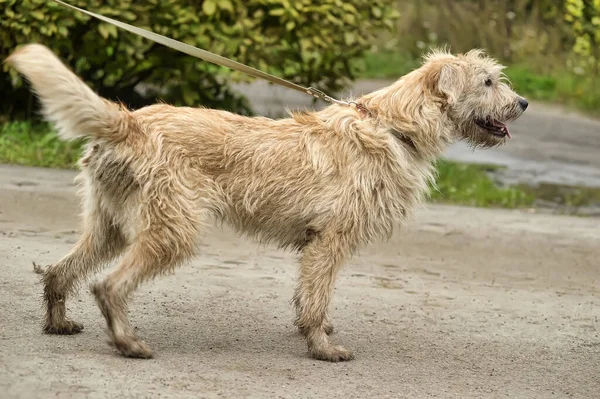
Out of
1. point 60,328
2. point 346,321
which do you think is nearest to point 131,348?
point 60,328

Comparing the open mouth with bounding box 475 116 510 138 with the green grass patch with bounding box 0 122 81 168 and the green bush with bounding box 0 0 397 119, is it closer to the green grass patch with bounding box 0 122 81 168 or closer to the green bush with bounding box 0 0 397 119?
the green bush with bounding box 0 0 397 119

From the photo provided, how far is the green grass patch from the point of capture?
10.3 metres

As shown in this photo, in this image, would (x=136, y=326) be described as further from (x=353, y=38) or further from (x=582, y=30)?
(x=582, y=30)

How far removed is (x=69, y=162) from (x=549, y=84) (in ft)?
35.6

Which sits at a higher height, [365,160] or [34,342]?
[365,160]

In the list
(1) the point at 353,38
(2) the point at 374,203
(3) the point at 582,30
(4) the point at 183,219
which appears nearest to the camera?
(4) the point at 183,219

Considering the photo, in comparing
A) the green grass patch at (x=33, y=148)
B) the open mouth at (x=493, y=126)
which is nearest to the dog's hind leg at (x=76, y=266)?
the open mouth at (x=493, y=126)

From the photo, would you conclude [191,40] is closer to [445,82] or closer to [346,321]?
[346,321]

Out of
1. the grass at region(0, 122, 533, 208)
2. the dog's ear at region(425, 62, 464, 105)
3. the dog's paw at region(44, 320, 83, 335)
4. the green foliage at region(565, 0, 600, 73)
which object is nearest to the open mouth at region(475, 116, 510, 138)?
the dog's ear at region(425, 62, 464, 105)

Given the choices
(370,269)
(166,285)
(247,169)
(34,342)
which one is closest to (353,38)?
(370,269)

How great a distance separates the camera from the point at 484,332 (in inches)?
257

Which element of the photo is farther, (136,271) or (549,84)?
(549,84)

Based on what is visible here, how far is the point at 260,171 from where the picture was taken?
5684mm

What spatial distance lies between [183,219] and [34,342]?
3.33 feet
